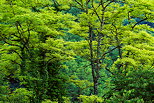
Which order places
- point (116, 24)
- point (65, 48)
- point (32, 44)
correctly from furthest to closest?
1. point (116, 24)
2. point (65, 48)
3. point (32, 44)

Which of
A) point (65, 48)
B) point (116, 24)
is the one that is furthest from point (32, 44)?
point (116, 24)

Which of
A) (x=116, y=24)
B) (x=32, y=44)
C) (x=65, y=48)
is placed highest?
(x=116, y=24)

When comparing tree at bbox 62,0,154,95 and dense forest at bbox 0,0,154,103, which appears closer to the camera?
dense forest at bbox 0,0,154,103

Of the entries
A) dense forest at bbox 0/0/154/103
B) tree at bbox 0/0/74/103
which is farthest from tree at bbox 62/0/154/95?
tree at bbox 0/0/74/103

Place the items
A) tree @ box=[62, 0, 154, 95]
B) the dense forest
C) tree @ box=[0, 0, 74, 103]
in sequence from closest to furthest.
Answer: the dense forest, tree @ box=[0, 0, 74, 103], tree @ box=[62, 0, 154, 95]

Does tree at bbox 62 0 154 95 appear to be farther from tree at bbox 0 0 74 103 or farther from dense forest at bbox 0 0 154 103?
tree at bbox 0 0 74 103

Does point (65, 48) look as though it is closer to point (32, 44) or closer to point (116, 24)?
point (32, 44)

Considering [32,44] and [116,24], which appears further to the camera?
[116,24]

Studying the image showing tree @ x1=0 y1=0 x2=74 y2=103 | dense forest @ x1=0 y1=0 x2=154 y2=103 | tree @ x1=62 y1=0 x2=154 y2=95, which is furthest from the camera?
tree @ x1=62 y1=0 x2=154 y2=95

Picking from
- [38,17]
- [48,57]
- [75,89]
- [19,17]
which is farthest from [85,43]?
[75,89]

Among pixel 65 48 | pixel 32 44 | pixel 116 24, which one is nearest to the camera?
pixel 32 44

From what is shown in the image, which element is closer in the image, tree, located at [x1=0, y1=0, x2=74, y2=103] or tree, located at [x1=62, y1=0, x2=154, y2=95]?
tree, located at [x1=0, y1=0, x2=74, y2=103]

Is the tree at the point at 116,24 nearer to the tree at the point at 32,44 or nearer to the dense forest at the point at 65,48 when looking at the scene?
the dense forest at the point at 65,48

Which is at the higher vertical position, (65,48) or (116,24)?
(116,24)
